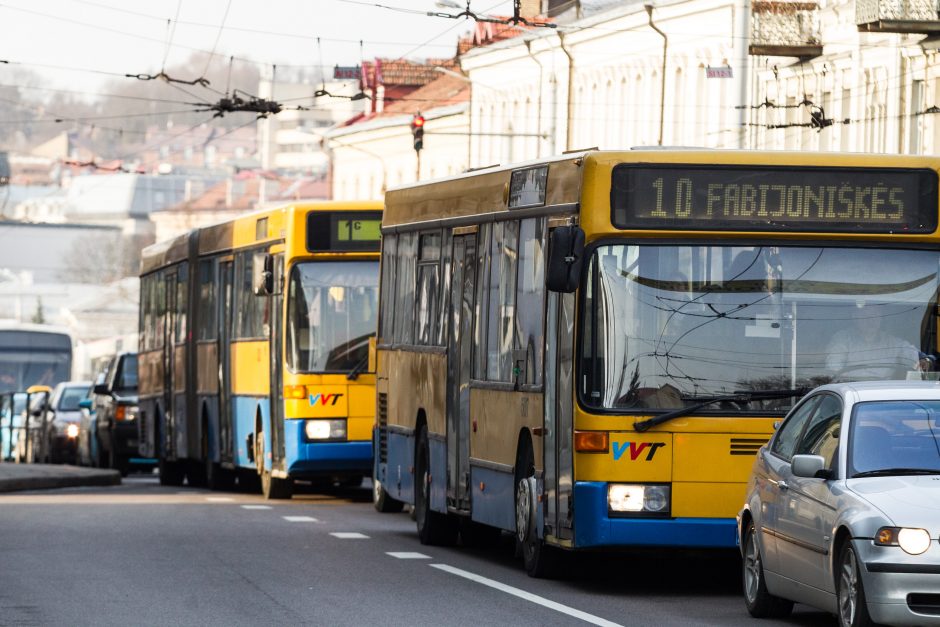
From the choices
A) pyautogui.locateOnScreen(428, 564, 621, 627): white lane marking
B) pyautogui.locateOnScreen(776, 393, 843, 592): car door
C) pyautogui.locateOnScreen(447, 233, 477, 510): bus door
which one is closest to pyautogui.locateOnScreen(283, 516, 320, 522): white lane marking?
pyautogui.locateOnScreen(447, 233, 477, 510): bus door

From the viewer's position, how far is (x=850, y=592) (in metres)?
11.7

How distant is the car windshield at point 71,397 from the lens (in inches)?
1909

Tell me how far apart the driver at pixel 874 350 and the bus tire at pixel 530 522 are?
2.17m

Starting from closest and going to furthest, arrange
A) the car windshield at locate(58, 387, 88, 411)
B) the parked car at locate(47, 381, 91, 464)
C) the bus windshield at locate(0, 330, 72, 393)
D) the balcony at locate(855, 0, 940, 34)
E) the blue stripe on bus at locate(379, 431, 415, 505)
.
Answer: the blue stripe on bus at locate(379, 431, 415, 505)
the balcony at locate(855, 0, 940, 34)
the car windshield at locate(58, 387, 88, 411)
the parked car at locate(47, 381, 91, 464)
the bus windshield at locate(0, 330, 72, 393)

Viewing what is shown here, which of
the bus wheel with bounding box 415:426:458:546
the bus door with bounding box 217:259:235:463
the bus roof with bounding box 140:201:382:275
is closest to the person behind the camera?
the bus wheel with bounding box 415:426:458:546

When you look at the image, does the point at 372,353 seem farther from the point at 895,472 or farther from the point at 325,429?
the point at 895,472

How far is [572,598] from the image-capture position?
14.7 m

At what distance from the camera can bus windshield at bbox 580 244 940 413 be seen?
14.6m

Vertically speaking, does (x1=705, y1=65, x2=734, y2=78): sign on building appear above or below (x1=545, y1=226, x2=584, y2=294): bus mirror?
above

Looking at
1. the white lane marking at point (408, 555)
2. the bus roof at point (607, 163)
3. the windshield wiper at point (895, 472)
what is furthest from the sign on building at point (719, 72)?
the windshield wiper at point (895, 472)

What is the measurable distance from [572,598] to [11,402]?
135 feet

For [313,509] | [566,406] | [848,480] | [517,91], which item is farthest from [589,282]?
[517,91]

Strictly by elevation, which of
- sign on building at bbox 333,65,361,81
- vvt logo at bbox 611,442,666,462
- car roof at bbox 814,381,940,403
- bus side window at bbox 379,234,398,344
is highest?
sign on building at bbox 333,65,361,81

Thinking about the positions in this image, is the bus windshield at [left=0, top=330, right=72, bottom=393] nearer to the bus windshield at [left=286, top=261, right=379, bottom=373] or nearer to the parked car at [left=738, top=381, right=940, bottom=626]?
the bus windshield at [left=286, top=261, right=379, bottom=373]
